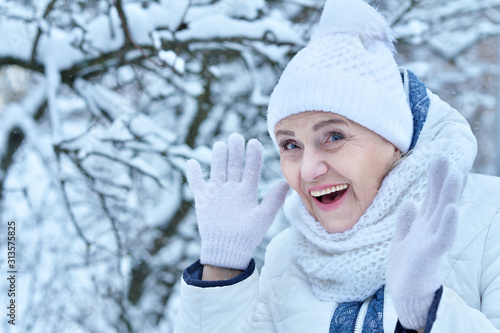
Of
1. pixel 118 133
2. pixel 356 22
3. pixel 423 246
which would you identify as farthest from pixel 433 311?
pixel 118 133

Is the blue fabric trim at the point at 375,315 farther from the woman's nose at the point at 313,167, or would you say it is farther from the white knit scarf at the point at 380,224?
the woman's nose at the point at 313,167

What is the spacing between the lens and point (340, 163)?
129 centimetres

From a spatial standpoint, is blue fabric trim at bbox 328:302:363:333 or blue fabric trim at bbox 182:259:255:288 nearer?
blue fabric trim at bbox 328:302:363:333

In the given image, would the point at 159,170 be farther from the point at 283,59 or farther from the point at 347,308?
the point at 347,308

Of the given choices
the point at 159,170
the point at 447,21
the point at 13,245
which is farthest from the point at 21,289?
the point at 447,21

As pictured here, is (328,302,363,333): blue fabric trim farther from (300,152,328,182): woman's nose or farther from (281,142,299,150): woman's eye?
(281,142,299,150): woman's eye

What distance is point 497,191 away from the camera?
1.28 m

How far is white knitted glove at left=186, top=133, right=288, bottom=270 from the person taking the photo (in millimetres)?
1405

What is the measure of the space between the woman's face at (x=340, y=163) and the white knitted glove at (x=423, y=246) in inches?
13.5

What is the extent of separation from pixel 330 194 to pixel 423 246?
56 centimetres

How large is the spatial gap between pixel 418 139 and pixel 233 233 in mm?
632

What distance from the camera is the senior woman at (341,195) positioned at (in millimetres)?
1228

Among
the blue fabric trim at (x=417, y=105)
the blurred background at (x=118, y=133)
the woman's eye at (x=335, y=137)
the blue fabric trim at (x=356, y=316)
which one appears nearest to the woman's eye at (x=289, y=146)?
the woman's eye at (x=335, y=137)

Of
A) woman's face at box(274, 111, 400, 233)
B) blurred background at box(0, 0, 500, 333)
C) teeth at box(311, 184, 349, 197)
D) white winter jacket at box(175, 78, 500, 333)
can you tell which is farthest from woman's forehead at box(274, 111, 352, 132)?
blurred background at box(0, 0, 500, 333)
